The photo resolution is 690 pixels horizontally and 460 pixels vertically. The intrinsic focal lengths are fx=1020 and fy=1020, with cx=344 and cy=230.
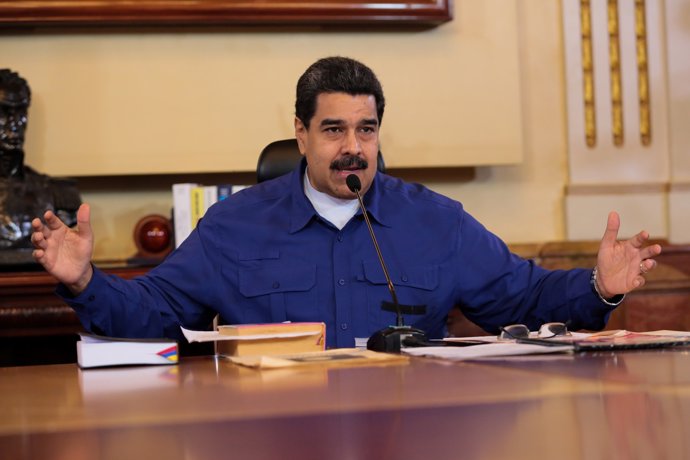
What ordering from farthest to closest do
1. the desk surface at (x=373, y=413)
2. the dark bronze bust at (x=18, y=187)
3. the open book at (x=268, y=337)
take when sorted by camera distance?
the dark bronze bust at (x=18, y=187), the open book at (x=268, y=337), the desk surface at (x=373, y=413)

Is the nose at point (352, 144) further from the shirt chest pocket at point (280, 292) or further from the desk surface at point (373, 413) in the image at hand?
the desk surface at point (373, 413)

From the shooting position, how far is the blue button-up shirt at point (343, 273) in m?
2.26

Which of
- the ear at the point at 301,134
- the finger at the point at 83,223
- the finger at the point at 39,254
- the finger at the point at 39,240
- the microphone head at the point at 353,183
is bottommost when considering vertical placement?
the finger at the point at 39,254

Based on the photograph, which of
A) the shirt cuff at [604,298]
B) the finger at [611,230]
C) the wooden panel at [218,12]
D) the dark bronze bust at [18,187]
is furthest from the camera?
the wooden panel at [218,12]

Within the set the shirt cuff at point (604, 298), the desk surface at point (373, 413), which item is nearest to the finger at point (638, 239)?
the shirt cuff at point (604, 298)

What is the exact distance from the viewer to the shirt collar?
2.37 meters

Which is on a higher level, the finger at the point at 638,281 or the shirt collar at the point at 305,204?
the shirt collar at the point at 305,204

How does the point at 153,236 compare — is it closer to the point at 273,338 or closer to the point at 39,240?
the point at 39,240

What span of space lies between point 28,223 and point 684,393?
7.96ft

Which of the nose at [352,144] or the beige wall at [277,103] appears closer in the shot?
the nose at [352,144]

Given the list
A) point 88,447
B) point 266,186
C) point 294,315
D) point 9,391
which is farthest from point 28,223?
point 88,447

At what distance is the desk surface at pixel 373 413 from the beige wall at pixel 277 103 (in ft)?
6.43

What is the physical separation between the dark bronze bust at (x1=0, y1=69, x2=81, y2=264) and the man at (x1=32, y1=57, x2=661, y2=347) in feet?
2.67

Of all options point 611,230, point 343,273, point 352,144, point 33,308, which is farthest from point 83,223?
point 33,308
